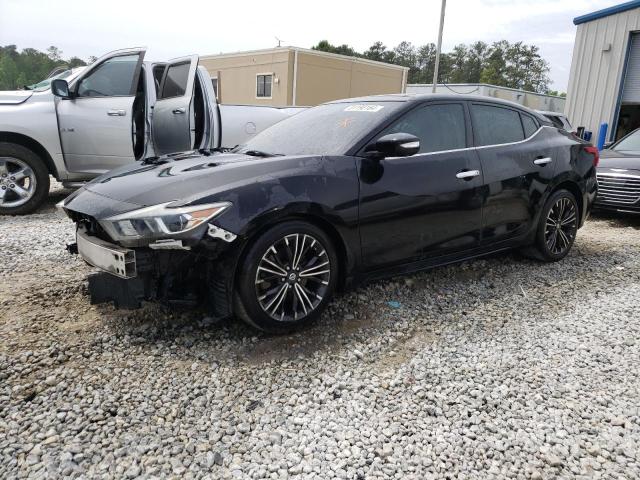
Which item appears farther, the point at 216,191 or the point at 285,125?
the point at 285,125

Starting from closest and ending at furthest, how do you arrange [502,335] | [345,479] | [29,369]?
[345,479]
[29,369]
[502,335]

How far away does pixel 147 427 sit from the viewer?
2342 millimetres

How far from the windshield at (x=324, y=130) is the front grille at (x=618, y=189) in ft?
16.6

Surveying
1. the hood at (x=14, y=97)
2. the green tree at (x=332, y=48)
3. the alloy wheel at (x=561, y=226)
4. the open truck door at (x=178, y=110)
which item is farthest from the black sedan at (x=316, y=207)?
the green tree at (x=332, y=48)

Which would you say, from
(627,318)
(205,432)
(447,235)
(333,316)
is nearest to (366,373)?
(333,316)

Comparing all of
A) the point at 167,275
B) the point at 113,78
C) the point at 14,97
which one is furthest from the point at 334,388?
the point at 14,97

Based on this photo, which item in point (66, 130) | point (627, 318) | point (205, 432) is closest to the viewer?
point (205, 432)

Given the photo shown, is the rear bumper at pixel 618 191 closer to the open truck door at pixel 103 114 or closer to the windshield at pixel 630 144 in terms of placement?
the windshield at pixel 630 144

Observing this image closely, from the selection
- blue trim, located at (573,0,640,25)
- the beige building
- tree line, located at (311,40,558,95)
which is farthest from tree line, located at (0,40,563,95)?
blue trim, located at (573,0,640,25)

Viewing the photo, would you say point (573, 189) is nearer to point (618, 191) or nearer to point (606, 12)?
point (618, 191)

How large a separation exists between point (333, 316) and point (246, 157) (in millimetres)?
1305

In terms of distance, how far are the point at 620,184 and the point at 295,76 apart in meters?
20.8

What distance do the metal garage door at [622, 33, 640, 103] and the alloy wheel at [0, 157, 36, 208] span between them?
14557mm

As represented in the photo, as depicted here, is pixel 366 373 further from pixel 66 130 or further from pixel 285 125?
pixel 66 130
